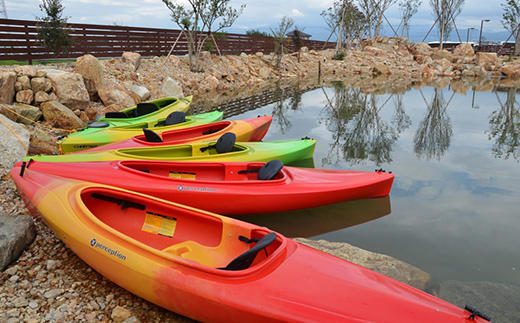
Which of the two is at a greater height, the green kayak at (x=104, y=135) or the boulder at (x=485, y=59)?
the boulder at (x=485, y=59)

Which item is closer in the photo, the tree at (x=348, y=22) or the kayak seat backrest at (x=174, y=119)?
the kayak seat backrest at (x=174, y=119)

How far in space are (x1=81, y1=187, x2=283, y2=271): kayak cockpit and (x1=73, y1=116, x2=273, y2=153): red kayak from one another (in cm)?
223

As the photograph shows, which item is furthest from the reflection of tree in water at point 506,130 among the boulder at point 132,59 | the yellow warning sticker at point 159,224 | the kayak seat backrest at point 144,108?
the boulder at point 132,59

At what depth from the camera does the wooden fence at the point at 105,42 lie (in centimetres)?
1119

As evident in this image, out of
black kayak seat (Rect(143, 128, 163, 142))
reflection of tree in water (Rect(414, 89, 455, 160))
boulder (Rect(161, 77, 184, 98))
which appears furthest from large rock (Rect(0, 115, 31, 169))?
boulder (Rect(161, 77, 184, 98))

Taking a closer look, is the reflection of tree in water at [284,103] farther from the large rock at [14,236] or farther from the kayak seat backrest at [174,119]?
the large rock at [14,236]

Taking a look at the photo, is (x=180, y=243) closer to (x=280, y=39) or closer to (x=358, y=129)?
(x=358, y=129)

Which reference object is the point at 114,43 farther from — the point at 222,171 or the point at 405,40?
the point at 405,40

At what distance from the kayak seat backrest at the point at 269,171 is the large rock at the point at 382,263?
0.96 m

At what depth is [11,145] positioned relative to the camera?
4973mm

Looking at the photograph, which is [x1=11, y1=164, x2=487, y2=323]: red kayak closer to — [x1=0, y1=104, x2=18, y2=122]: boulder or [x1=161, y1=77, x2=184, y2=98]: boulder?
[x1=0, y1=104, x2=18, y2=122]: boulder

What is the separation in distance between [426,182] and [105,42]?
45.1 feet

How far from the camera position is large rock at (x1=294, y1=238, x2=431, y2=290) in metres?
3.27

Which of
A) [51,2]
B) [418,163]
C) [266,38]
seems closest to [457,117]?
[418,163]
